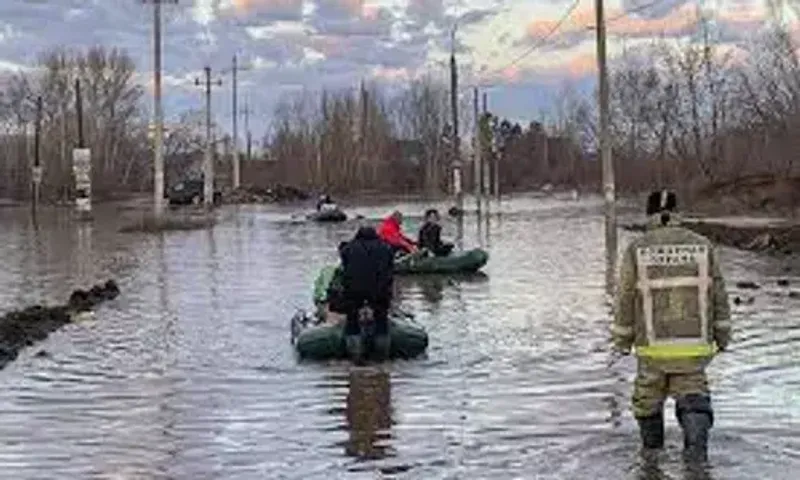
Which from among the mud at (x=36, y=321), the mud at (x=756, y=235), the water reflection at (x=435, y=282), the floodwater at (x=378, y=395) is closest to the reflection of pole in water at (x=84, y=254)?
the floodwater at (x=378, y=395)

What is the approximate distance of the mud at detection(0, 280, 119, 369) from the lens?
66.2 ft

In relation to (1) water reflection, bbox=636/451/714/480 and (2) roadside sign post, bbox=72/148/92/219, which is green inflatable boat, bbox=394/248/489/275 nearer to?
(1) water reflection, bbox=636/451/714/480

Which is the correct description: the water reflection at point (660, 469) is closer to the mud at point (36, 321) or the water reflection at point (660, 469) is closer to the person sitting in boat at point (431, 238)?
the mud at point (36, 321)

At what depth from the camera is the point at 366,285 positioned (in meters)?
17.4

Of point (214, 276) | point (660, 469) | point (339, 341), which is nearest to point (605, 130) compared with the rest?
point (214, 276)

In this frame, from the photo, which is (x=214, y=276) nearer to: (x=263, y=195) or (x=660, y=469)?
(x=660, y=469)

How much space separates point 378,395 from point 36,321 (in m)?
9.44

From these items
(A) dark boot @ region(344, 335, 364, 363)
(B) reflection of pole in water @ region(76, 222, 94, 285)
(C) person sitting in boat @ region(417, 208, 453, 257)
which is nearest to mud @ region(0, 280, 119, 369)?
(A) dark boot @ region(344, 335, 364, 363)

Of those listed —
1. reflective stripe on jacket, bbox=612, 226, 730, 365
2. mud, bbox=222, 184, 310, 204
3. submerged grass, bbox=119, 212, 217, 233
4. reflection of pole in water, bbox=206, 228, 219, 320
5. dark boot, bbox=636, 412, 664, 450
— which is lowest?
reflection of pole in water, bbox=206, 228, 219, 320

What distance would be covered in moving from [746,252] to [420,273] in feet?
36.1

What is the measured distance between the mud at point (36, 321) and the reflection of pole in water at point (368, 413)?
4734 mm

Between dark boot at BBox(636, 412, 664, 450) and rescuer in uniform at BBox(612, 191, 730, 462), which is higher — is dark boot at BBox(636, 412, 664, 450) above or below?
below

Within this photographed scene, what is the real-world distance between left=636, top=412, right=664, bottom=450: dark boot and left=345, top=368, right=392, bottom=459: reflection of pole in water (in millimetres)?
2057

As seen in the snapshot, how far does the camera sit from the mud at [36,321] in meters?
20.2
